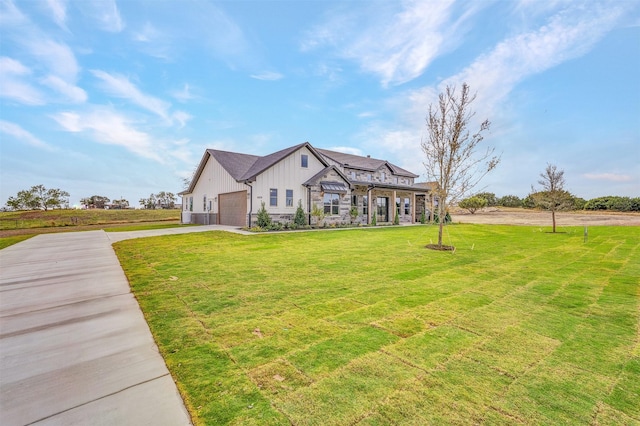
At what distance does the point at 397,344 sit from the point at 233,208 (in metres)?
19.0

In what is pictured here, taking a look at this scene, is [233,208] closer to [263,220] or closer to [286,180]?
[263,220]

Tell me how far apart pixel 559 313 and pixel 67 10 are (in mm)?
18635

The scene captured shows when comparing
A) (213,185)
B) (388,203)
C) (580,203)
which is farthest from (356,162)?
(580,203)

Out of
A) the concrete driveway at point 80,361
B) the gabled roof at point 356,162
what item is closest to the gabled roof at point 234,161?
the gabled roof at point 356,162

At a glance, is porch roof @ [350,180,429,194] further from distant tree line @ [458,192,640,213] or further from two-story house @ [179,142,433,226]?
distant tree line @ [458,192,640,213]

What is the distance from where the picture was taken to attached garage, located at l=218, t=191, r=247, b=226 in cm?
1873

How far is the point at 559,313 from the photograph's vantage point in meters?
4.04

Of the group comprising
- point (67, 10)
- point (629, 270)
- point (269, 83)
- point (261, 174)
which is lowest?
point (629, 270)

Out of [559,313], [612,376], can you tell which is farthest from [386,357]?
[559,313]

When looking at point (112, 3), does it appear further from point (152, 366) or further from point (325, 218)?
point (325, 218)

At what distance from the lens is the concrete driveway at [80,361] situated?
197 cm

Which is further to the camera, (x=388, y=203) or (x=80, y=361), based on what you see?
(x=388, y=203)

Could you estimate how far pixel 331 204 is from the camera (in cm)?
2102

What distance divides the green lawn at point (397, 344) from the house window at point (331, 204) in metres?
14.2
